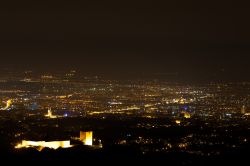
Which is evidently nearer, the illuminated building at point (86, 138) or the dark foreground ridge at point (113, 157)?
the dark foreground ridge at point (113, 157)

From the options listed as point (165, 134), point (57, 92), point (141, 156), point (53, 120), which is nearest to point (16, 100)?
point (57, 92)

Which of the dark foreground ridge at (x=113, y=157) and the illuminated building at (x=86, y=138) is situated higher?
the illuminated building at (x=86, y=138)

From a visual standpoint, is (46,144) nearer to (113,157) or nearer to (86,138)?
(86,138)

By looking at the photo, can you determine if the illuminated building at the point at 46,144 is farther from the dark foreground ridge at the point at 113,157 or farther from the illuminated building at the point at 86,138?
the illuminated building at the point at 86,138

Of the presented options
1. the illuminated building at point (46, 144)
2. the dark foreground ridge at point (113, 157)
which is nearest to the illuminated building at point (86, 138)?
the dark foreground ridge at point (113, 157)

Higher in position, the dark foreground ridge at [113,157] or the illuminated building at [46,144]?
the illuminated building at [46,144]

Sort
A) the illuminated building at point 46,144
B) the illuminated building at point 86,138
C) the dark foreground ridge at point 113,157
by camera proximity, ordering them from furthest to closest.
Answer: the illuminated building at point 86,138 < the illuminated building at point 46,144 < the dark foreground ridge at point 113,157

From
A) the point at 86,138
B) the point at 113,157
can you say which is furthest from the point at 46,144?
the point at 113,157

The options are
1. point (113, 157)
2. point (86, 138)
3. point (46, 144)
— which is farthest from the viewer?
point (86, 138)

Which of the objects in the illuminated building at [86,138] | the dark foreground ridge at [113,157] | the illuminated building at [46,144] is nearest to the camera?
the dark foreground ridge at [113,157]

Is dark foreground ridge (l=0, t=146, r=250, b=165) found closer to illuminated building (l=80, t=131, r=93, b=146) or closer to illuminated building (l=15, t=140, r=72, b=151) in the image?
illuminated building (l=15, t=140, r=72, b=151)

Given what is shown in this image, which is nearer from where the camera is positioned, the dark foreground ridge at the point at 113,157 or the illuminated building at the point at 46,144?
the dark foreground ridge at the point at 113,157

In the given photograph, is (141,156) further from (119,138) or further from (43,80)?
(43,80)
